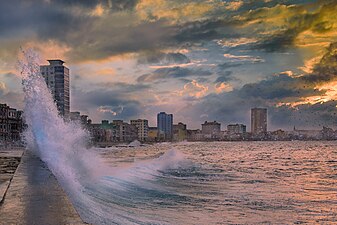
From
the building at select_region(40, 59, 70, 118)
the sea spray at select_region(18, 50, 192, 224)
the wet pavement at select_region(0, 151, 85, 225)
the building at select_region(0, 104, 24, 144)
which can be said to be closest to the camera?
the wet pavement at select_region(0, 151, 85, 225)

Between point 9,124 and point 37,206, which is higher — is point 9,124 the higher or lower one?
the higher one

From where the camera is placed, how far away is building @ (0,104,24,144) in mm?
90125

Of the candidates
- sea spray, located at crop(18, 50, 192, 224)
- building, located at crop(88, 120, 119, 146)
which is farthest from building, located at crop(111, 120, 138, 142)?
sea spray, located at crop(18, 50, 192, 224)

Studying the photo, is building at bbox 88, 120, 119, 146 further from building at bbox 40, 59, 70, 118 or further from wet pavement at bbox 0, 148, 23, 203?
wet pavement at bbox 0, 148, 23, 203

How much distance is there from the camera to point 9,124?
9438cm

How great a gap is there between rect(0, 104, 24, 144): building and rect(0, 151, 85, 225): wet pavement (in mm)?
84888

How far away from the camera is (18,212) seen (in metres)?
5.21

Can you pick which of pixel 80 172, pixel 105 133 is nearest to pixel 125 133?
pixel 105 133

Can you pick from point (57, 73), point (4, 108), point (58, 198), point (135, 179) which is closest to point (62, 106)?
point (57, 73)

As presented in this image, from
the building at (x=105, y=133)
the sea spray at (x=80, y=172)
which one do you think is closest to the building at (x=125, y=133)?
the building at (x=105, y=133)

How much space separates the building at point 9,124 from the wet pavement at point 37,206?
279 feet

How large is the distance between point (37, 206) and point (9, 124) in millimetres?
96212

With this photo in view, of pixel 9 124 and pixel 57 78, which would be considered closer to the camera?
pixel 9 124

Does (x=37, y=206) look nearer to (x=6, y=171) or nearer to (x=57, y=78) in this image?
(x=6, y=171)
